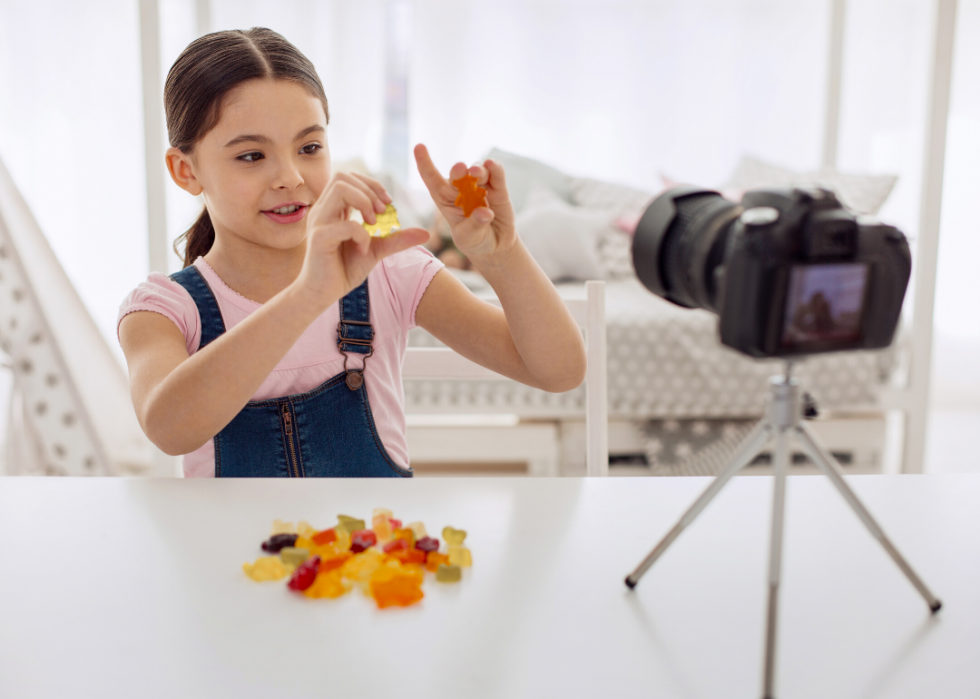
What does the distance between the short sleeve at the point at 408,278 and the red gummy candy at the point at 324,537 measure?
18.1 inches

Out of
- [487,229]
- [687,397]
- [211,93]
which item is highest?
[211,93]

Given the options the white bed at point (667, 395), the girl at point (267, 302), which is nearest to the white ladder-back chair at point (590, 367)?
the girl at point (267, 302)

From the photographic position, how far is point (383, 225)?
1.95 ft

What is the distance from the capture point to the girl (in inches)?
27.8

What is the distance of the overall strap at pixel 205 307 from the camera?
90 cm

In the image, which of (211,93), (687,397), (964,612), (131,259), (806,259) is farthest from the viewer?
(131,259)

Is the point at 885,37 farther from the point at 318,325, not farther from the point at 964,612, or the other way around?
the point at 964,612

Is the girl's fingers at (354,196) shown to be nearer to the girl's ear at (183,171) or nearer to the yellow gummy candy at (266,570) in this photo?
the yellow gummy candy at (266,570)

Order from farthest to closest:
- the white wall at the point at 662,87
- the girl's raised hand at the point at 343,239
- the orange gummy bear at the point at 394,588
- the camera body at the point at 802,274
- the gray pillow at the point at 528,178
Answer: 1. the white wall at the point at 662,87
2. the gray pillow at the point at 528,178
3. the girl's raised hand at the point at 343,239
4. the orange gummy bear at the point at 394,588
5. the camera body at the point at 802,274

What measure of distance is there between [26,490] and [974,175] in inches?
134

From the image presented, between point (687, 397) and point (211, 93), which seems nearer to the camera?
point (211, 93)

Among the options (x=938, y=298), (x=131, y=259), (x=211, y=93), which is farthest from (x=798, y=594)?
(x=938, y=298)

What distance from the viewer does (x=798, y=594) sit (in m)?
0.49

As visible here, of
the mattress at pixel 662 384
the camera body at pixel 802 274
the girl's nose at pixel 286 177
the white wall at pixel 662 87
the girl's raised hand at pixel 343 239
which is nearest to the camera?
the camera body at pixel 802 274
